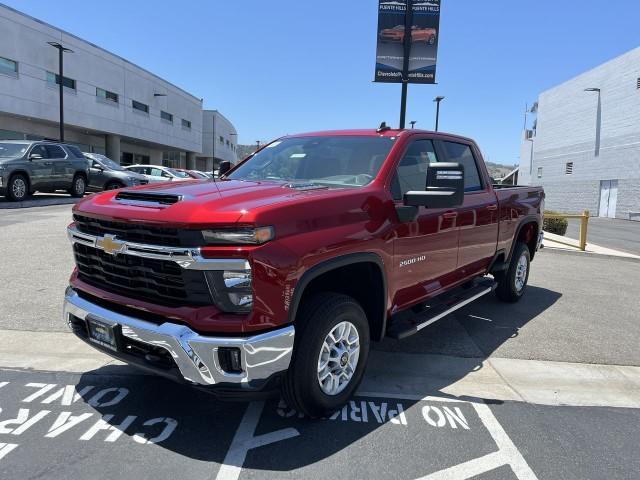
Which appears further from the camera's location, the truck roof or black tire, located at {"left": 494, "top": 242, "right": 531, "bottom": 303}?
black tire, located at {"left": 494, "top": 242, "right": 531, "bottom": 303}

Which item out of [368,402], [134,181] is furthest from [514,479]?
[134,181]

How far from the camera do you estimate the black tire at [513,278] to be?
6.11 meters

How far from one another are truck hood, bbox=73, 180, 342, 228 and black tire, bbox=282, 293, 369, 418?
679 mm

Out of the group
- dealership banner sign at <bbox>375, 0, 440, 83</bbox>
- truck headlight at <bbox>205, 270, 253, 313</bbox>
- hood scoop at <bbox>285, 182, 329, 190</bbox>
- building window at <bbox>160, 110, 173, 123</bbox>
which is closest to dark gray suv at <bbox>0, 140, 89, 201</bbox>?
dealership banner sign at <bbox>375, 0, 440, 83</bbox>

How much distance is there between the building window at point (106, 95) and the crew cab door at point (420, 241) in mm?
38383

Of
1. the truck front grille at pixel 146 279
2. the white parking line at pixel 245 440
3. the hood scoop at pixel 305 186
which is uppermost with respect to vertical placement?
the hood scoop at pixel 305 186

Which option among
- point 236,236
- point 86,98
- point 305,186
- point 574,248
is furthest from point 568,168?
point 236,236

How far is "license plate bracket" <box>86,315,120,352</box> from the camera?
2893 millimetres

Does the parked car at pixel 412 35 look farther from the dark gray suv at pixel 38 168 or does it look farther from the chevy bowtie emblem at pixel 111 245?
the chevy bowtie emblem at pixel 111 245

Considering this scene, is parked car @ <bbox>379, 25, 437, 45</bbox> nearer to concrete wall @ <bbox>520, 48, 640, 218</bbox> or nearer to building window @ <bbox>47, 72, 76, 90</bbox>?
concrete wall @ <bbox>520, 48, 640, 218</bbox>

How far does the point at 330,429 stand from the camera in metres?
3.12

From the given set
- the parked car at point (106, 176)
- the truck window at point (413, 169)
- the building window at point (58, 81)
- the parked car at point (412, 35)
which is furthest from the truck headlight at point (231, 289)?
the building window at point (58, 81)

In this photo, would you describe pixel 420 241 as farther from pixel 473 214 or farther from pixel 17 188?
pixel 17 188

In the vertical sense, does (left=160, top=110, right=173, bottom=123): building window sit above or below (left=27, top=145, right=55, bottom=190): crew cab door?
above
